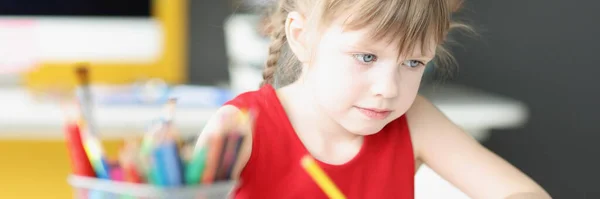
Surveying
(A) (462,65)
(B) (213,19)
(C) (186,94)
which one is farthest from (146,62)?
(A) (462,65)

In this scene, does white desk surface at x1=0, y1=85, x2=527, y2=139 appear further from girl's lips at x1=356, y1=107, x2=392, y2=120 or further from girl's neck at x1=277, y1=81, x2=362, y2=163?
girl's lips at x1=356, y1=107, x2=392, y2=120

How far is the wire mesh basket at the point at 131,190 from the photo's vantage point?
55 centimetres

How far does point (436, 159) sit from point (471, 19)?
5.72 ft

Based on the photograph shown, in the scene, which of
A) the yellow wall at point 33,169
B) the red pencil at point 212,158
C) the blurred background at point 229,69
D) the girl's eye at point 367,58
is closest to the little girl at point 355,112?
the girl's eye at point 367,58

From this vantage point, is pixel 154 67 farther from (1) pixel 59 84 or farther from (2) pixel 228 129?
(2) pixel 228 129

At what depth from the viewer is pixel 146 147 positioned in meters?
0.55

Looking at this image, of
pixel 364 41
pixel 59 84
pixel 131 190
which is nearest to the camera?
pixel 131 190

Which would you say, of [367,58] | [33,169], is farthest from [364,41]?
[33,169]

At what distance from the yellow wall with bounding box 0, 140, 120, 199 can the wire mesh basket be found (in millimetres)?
1861

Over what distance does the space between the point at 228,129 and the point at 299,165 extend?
37cm

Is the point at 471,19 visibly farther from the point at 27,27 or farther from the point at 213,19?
the point at 27,27

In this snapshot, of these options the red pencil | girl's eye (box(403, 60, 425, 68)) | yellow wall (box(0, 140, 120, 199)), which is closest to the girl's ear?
girl's eye (box(403, 60, 425, 68))

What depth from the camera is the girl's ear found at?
940 millimetres

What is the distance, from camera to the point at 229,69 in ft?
8.87
